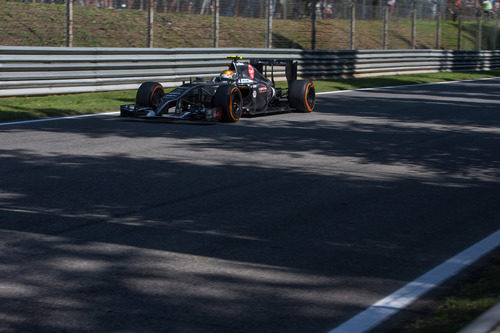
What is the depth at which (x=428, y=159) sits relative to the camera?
949cm

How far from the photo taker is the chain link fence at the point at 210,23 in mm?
25500

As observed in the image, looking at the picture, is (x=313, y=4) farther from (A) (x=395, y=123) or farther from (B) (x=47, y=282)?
(B) (x=47, y=282)

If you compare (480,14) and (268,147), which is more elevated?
(480,14)

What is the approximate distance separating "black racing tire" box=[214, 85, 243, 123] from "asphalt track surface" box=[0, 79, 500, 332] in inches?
36.3

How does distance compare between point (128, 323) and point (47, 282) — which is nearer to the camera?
point (128, 323)

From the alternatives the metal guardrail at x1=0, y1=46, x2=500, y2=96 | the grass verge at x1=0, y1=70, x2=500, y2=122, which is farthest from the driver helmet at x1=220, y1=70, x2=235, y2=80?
the metal guardrail at x1=0, y1=46, x2=500, y2=96

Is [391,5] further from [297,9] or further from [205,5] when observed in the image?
[205,5]

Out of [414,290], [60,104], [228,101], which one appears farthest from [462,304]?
[60,104]

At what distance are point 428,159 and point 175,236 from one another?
4936 mm

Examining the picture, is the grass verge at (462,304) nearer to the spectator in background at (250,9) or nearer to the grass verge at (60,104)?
the grass verge at (60,104)

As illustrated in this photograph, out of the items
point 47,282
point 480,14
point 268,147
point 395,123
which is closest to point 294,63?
point 395,123

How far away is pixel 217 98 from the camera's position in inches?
486

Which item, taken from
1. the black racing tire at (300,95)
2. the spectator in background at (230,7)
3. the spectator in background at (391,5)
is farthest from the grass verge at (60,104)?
the spectator in background at (391,5)

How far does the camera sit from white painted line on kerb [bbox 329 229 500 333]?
3994 millimetres
